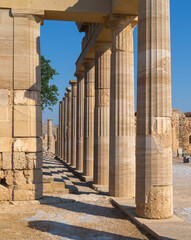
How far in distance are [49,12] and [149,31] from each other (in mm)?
4251

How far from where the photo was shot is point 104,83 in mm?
13547

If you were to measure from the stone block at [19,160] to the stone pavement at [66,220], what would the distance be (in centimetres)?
111

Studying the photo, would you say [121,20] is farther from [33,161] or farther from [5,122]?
[33,161]

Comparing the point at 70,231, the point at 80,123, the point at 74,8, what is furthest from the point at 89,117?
the point at 70,231

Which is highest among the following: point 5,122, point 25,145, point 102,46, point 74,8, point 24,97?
point 74,8

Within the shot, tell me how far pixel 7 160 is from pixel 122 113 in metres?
3.88

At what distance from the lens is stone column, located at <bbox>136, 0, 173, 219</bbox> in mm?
7312

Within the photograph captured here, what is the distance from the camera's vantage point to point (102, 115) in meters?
13.6

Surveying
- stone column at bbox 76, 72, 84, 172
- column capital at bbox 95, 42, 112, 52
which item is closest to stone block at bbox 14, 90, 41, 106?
column capital at bbox 95, 42, 112, 52

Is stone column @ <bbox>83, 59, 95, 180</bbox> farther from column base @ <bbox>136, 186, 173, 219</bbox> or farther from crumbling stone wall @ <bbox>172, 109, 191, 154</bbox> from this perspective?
crumbling stone wall @ <bbox>172, 109, 191, 154</bbox>

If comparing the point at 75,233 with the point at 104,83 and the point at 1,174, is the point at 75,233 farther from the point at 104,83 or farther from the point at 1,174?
the point at 104,83

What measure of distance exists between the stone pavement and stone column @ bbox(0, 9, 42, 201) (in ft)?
2.69

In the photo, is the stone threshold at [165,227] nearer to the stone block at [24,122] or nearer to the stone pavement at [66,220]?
the stone pavement at [66,220]

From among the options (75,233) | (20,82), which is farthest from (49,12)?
(75,233)
